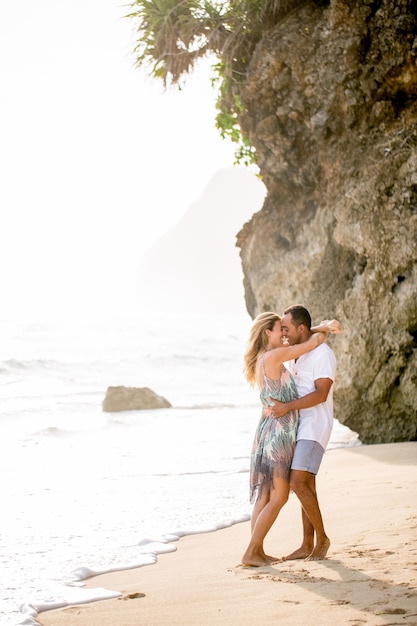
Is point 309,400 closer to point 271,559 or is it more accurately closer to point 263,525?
point 263,525

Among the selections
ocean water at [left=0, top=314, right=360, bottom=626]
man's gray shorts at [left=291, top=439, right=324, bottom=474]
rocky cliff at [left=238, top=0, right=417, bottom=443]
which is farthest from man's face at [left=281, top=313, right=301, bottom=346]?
rocky cliff at [left=238, top=0, right=417, bottom=443]

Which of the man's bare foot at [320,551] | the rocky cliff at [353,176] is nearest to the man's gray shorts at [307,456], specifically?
the man's bare foot at [320,551]

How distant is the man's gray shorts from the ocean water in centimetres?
135

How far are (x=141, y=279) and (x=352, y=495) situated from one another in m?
184

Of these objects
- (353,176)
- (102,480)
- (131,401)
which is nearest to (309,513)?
(102,480)

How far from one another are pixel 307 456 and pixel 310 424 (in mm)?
212

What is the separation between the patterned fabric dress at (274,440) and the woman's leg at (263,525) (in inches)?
4.4

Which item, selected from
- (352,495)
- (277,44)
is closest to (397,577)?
(352,495)

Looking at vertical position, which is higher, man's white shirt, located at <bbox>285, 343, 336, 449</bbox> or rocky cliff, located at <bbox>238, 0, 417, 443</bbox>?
rocky cliff, located at <bbox>238, 0, 417, 443</bbox>

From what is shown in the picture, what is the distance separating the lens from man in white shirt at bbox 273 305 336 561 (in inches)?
195

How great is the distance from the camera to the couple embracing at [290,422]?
4945 mm

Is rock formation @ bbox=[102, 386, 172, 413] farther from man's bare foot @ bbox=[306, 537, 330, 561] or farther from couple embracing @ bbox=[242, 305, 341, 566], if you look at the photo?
man's bare foot @ bbox=[306, 537, 330, 561]

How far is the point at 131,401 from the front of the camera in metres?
16.1

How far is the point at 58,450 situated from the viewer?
36.4ft
